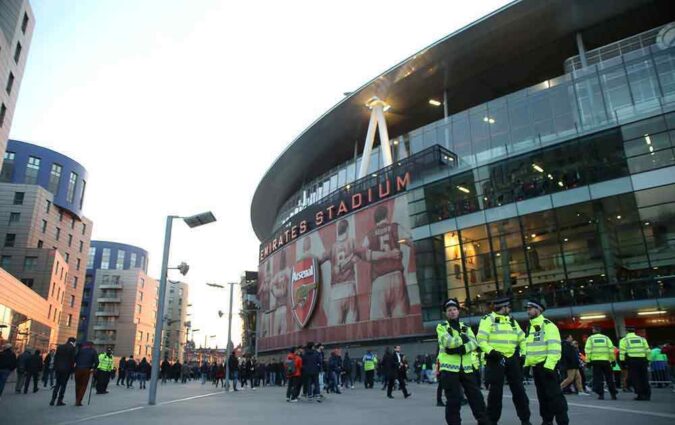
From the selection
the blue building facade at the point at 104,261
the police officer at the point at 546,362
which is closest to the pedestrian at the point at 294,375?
the police officer at the point at 546,362

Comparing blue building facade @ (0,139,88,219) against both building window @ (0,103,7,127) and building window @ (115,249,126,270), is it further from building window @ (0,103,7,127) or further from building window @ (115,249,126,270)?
building window @ (115,249,126,270)

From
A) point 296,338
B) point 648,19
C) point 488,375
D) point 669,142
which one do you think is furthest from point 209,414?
point 648,19

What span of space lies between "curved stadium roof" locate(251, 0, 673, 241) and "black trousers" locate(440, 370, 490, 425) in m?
34.9

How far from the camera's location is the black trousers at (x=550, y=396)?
6.65 m

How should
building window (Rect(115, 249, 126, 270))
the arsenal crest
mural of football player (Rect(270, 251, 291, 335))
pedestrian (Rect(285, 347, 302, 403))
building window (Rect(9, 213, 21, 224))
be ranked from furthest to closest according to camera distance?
building window (Rect(115, 249, 126, 270)) < building window (Rect(9, 213, 21, 224)) < mural of football player (Rect(270, 251, 291, 335)) < the arsenal crest < pedestrian (Rect(285, 347, 302, 403))

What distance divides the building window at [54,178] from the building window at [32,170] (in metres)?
1.80

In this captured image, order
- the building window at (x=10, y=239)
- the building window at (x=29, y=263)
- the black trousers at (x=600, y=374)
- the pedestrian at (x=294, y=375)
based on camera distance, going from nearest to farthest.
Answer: the black trousers at (x=600, y=374), the pedestrian at (x=294, y=375), the building window at (x=29, y=263), the building window at (x=10, y=239)

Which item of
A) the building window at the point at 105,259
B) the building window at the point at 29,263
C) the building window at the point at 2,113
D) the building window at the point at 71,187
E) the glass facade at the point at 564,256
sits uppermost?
the building window at the point at 71,187

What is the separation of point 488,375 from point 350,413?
4335 millimetres

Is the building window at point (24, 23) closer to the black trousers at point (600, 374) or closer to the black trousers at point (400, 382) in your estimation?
the black trousers at point (400, 382)

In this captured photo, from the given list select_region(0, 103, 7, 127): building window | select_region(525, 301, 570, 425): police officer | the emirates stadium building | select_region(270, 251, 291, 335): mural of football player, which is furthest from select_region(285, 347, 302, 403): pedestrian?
select_region(0, 103, 7, 127): building window

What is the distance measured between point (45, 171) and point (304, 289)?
154 feet

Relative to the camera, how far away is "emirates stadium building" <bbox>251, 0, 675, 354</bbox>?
24.8 meters

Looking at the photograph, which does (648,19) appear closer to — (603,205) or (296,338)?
(603,205)
